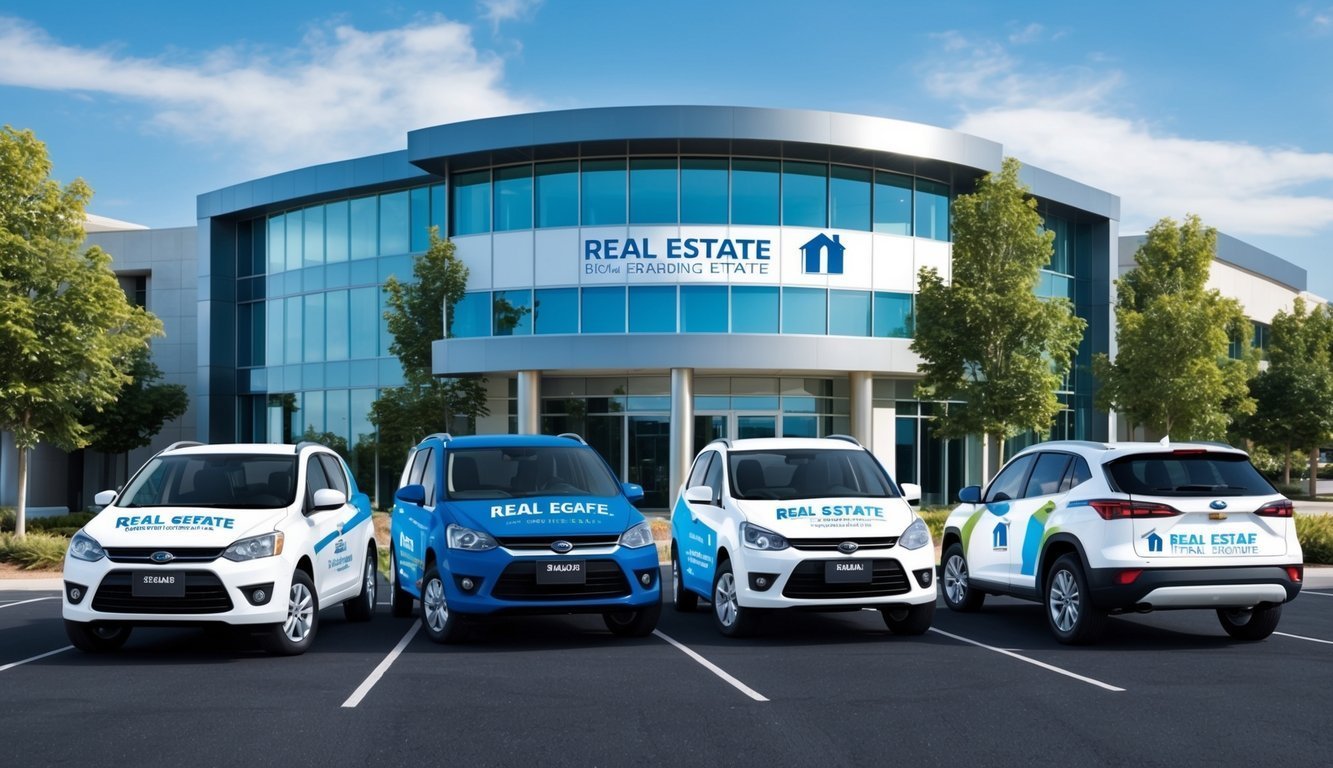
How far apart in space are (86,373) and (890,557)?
731 inches

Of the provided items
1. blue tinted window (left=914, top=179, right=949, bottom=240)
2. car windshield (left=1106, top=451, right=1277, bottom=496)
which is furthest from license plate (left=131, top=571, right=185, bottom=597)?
blue tinted window (left=914, top=179, right=949, bottom=240)

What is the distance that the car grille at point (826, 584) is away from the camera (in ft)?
35.7

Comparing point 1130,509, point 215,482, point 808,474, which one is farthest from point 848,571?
point 215,482

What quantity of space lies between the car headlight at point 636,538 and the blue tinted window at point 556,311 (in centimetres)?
2069

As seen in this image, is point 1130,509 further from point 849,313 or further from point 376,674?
point 849,313

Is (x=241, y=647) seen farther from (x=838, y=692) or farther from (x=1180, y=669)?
(x=1180, y=669)

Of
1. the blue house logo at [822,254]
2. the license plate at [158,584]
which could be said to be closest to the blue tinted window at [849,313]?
the blue house logo at [822,254]

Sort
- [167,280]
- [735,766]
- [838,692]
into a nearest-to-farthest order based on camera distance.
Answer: [735,766] → [838,692] → [167,280]

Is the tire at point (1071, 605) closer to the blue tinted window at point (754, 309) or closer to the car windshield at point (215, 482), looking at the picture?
the car windshield at point (215, 482)

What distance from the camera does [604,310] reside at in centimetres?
3139

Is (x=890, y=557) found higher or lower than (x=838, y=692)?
higher

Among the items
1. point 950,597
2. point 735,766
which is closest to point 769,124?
point 950,597

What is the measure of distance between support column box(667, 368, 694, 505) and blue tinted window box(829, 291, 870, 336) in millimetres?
3905

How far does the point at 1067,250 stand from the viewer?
39312 millimetres
